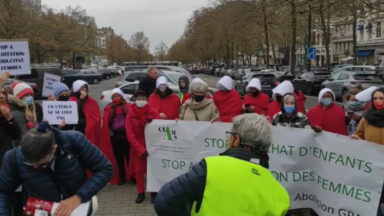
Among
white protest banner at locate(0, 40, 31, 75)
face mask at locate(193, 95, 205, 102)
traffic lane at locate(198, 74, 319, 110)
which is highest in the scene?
white protest banner at locate(0, 40, 31, 75)

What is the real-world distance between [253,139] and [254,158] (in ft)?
0.47

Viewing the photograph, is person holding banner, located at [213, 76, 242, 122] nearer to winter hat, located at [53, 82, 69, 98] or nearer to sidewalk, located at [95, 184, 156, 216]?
sidewalk, located at [95, 184, 156, 216]

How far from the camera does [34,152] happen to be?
248 centimetres

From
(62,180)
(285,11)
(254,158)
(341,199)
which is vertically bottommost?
(341,199)

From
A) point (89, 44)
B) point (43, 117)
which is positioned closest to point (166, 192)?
point (43, 117)

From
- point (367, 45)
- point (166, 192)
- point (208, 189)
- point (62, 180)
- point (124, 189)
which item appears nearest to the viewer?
point (208, 189)

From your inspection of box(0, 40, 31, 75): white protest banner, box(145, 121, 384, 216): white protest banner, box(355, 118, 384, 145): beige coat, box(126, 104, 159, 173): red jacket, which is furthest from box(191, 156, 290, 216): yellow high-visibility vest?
box(0, 40, 31, 75): white protest banner

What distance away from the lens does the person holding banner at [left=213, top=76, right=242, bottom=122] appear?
657cm

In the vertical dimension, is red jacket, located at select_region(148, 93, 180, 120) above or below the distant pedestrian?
below

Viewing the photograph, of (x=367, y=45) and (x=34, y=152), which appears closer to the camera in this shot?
(x=34, y=152)

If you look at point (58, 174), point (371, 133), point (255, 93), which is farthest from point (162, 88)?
point (58, 174)

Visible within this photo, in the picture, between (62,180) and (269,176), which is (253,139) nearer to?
(269,176)

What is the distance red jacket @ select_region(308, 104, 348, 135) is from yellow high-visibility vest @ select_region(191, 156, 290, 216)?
386cm

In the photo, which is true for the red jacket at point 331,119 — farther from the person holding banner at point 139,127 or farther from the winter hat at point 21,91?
the winter hat at point 21,91
